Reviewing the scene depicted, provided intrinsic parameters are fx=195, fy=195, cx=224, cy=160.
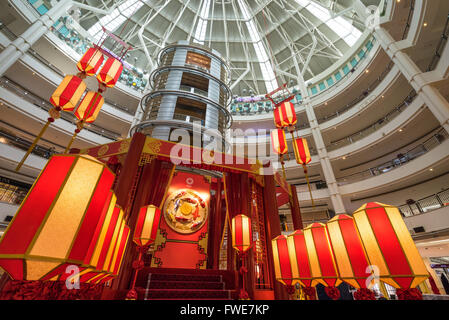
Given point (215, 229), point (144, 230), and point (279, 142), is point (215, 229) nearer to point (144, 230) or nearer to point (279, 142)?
point (144, 230)

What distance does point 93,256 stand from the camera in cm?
135

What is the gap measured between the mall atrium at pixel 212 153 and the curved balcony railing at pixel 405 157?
0.38ft

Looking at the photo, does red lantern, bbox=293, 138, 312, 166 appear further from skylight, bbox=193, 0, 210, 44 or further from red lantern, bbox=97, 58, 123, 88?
skylight, bbox=193, 0, 210, 44

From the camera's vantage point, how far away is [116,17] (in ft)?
53.2

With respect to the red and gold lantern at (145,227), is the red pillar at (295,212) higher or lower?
higher

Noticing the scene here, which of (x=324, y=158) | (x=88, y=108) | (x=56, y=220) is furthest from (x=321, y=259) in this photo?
(x=324, y=158)

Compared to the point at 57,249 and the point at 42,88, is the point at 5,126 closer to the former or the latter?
the point at 42,88

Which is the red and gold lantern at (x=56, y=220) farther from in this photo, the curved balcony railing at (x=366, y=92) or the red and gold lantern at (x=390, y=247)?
the curved balcony railing at (x=366, y=92)

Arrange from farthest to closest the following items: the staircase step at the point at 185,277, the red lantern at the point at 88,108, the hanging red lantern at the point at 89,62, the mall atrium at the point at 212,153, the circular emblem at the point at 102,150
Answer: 1. the hanging red lantern at the point at 89,62
2. the red lantern at the point at 88,108
3. the circular emblem at the point at 102,150
4. the staircase step at the point at 185,277
5. the mall atrium at the point at 212,153

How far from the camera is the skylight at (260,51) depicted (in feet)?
56.8

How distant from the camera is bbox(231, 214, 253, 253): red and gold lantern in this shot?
3982 mm

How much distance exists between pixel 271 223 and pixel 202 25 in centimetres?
1951

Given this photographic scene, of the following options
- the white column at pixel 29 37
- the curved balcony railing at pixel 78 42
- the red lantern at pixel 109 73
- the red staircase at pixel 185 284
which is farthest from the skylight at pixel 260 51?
the red staircase at pixel 185 284
